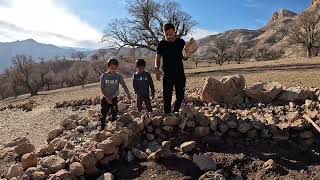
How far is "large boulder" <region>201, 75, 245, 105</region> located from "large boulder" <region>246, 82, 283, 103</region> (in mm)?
281

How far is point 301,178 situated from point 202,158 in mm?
1418

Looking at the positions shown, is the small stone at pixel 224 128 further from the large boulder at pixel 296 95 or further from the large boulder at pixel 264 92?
the large boulder at pixel 264 92

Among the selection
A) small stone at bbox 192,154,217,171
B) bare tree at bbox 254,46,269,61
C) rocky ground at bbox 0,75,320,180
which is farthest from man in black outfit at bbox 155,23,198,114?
bare tree at bbox 254,46,269,61

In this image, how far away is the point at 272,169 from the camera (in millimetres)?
6180

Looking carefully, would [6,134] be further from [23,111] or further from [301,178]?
[301,178]

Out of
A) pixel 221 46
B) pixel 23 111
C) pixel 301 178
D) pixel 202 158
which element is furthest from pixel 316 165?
pixel 221 46

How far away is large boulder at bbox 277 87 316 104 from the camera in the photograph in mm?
10328

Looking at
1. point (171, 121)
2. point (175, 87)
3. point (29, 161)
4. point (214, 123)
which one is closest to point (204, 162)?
point (214, 123)

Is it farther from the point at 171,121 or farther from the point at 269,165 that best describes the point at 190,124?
the point at 269,165

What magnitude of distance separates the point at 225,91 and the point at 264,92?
3.35ft

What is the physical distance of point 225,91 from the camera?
11.4m

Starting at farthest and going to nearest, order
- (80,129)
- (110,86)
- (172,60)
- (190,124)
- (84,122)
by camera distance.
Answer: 1. (84,122)
2. (80,129)
3. (110,86)
4. (172,60)
5. (190,124)

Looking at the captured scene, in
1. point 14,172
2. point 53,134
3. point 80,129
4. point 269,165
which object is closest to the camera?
point 269,165

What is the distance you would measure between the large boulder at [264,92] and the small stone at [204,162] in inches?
190
